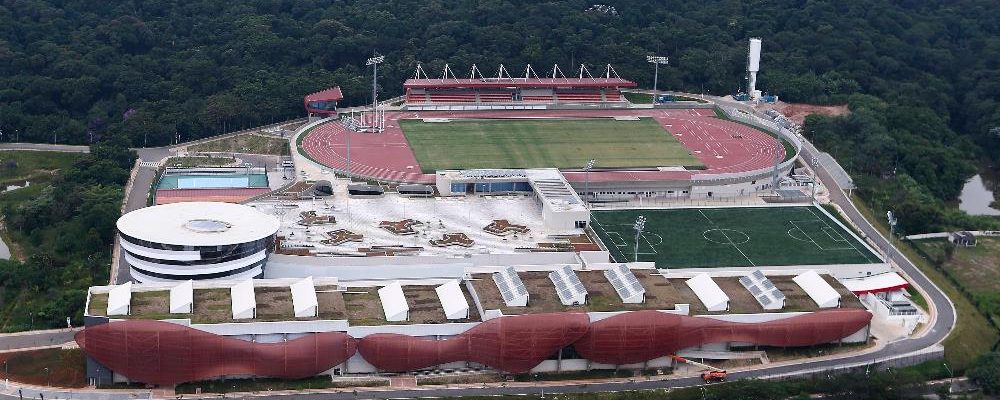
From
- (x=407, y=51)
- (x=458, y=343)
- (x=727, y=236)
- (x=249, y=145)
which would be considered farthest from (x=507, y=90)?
(x=458, y=343)

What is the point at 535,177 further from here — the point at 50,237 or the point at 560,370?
the point at 50,237

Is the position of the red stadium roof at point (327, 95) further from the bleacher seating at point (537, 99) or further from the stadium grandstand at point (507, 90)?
the bleacher seating at point (537, 99)

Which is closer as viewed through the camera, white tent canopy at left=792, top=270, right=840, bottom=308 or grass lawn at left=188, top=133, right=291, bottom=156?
white tent canopy at left=792, top=270, right=840, bottom=308

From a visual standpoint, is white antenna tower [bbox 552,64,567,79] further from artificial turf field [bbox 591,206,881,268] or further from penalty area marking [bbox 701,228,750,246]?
penalty area marking [bbox 701,228,750,246]

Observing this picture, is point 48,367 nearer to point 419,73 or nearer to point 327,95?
point 327,95

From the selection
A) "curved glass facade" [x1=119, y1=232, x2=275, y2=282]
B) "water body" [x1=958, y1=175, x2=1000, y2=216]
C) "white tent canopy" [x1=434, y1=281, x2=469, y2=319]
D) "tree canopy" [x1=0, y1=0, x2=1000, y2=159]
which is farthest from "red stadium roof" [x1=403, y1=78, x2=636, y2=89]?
"white tent canopy" [x1=434, y1=281, x2=469, y2=319]

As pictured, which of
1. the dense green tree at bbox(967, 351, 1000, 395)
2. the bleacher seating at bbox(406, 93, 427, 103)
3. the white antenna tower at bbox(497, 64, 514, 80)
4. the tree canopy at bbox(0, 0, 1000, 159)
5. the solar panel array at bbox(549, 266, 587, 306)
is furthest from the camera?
the white antenna tower at bbox(497, 64, 514, 80)

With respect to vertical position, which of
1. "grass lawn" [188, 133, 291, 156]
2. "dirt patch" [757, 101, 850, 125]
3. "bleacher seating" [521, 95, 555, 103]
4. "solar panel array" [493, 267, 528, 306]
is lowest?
"grass lawn" [188, 133, 291, 156]
